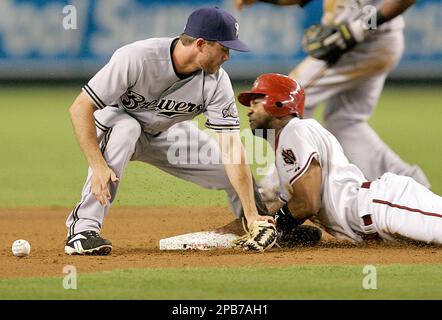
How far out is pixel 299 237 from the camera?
6.12 meters

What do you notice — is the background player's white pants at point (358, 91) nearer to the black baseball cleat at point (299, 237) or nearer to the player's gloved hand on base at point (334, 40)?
the player's gloved hand on base at point (334, 40)

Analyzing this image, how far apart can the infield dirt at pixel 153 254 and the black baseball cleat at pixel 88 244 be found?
66 mm

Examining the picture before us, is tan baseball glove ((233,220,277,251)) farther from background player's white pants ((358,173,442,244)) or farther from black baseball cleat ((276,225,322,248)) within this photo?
background player's white pants ((358,173,442,244))

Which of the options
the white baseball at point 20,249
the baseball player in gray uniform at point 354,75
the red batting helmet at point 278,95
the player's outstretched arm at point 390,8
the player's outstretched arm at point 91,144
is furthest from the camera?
the baseball player in gray uniform at point 354,75

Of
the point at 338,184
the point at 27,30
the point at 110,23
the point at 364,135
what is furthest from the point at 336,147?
the point at 27,30

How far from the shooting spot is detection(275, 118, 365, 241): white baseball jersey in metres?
5.76

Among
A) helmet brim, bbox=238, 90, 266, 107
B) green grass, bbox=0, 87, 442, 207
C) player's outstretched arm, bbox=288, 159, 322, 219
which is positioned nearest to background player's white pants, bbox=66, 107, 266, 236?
helmet brim, bbox=238, 90, 266, 107

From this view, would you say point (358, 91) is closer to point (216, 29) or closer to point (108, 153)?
point (216, 29)

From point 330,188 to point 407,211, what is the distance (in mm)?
485

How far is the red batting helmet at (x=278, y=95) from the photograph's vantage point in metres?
5.97

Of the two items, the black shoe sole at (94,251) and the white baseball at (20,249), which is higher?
the black shoe sole at (94,251)

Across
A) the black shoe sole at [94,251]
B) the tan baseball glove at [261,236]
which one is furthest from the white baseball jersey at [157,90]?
the black shoe sole at [94,251]

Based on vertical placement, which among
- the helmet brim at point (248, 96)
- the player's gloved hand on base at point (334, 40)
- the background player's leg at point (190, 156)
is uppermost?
the helmet brim at point (248, 96)

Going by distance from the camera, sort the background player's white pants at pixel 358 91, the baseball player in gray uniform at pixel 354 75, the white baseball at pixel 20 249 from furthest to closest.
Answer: the background player's white pants at pixel 358 91
the baseball player in gray uniform at pixel 354 75
the white baseball at pixel 20 249
